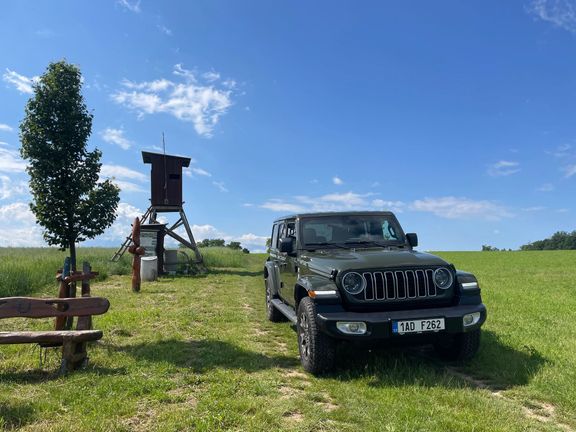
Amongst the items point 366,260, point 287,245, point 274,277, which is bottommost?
point 274,277

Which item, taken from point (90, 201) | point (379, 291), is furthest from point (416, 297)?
point (90, 201)

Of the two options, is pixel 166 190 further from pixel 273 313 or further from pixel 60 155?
pixel 273 313

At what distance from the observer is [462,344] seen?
538 cm

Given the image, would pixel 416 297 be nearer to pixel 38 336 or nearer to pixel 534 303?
pixel 38 336

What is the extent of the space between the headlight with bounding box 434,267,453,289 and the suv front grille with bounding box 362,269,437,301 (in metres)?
0.09

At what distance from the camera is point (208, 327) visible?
8047 millimetres

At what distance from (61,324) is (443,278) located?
17.5ft

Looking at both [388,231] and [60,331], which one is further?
[388,231]

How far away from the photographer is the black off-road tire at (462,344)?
211 inches

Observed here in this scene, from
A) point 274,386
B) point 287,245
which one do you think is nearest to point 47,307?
point 274,386

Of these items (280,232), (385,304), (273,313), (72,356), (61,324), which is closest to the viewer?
(385,304)

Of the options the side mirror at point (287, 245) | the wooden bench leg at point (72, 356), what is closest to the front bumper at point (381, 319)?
the side mirror at point (287, 245)

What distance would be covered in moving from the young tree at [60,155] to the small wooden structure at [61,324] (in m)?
5.51

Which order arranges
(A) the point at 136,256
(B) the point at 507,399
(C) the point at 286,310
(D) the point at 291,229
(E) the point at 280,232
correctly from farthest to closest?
(A) the point at 136,256 < (E) the point at 280,232 < (D) the point at 291,229 < (C) the point at 286,310 < (B) the point at 507,399
